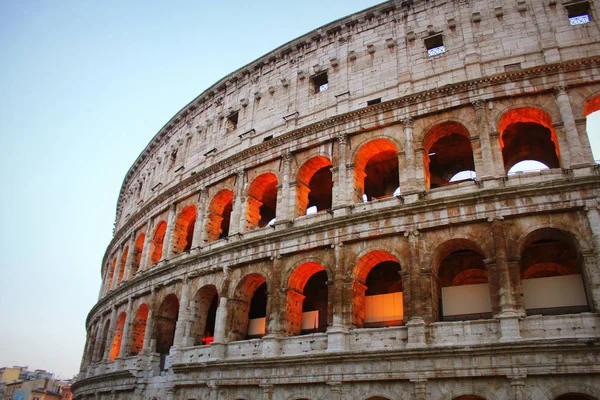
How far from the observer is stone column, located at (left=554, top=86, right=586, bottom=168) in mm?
13391

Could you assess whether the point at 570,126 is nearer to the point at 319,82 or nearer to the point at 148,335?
the point at 319,82

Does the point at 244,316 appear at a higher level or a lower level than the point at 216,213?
lower

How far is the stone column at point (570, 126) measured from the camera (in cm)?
1339

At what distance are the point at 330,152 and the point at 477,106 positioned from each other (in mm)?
5243

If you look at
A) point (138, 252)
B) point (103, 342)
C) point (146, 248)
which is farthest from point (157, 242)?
point (103, 342)

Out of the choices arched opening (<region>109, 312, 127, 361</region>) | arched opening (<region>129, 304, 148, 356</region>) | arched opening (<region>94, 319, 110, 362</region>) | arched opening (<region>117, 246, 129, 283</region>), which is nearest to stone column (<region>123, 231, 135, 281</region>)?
arched opening (<region>117, 246, 129, 283</region>)

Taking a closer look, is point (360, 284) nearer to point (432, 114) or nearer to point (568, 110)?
point (432, 114)

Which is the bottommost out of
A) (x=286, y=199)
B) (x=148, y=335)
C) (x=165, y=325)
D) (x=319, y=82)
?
(x=148, y=335)

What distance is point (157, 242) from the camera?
24.6 meters

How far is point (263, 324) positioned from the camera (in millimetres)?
17688

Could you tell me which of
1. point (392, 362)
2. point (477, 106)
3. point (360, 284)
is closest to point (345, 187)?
point (360, 284)

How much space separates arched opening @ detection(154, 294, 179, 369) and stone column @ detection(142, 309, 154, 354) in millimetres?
213

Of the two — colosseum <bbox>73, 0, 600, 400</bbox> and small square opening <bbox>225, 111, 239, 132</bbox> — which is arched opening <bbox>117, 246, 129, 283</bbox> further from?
small square opening <bbox>225, 111, 239, 132</bbox>

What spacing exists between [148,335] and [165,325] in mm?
801
